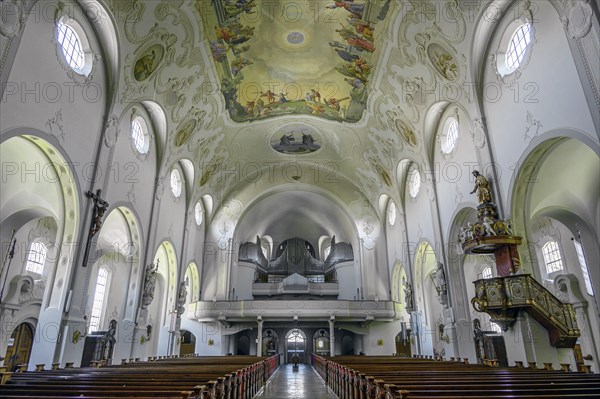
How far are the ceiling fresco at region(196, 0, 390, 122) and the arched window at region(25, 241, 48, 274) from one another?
985 cm

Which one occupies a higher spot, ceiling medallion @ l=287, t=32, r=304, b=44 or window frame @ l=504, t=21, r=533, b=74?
ceiling medallion @ l=287, t=32, r=304, b=44

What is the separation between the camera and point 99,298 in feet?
61.9

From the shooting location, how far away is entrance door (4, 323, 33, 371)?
1467cm

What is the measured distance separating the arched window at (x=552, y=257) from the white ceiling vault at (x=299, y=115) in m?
6.72

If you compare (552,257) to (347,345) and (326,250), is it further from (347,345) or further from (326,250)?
(326,250)

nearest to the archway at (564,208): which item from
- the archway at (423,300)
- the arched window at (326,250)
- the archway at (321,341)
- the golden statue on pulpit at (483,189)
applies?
the golden statue on pulpit at (483,189)

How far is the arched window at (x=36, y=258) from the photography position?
15555 millimetres

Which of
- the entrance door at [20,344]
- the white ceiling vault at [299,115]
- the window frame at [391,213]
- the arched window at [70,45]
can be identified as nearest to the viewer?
the arched window at [70,45]

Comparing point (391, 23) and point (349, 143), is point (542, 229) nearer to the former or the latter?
point (349, 143)

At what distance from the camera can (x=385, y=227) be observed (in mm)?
22453

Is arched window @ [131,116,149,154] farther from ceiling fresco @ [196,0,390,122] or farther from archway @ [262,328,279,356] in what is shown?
archway @ [262,328,279,356]

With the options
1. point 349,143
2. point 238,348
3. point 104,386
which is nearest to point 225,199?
point 349,143

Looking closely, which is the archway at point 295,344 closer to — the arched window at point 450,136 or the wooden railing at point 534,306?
the arched window at point 450,136

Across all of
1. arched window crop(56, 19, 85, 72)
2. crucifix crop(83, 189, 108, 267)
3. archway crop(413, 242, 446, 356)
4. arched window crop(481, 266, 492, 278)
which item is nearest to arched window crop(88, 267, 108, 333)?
crucifix crop(83, 189, 108, 267)
